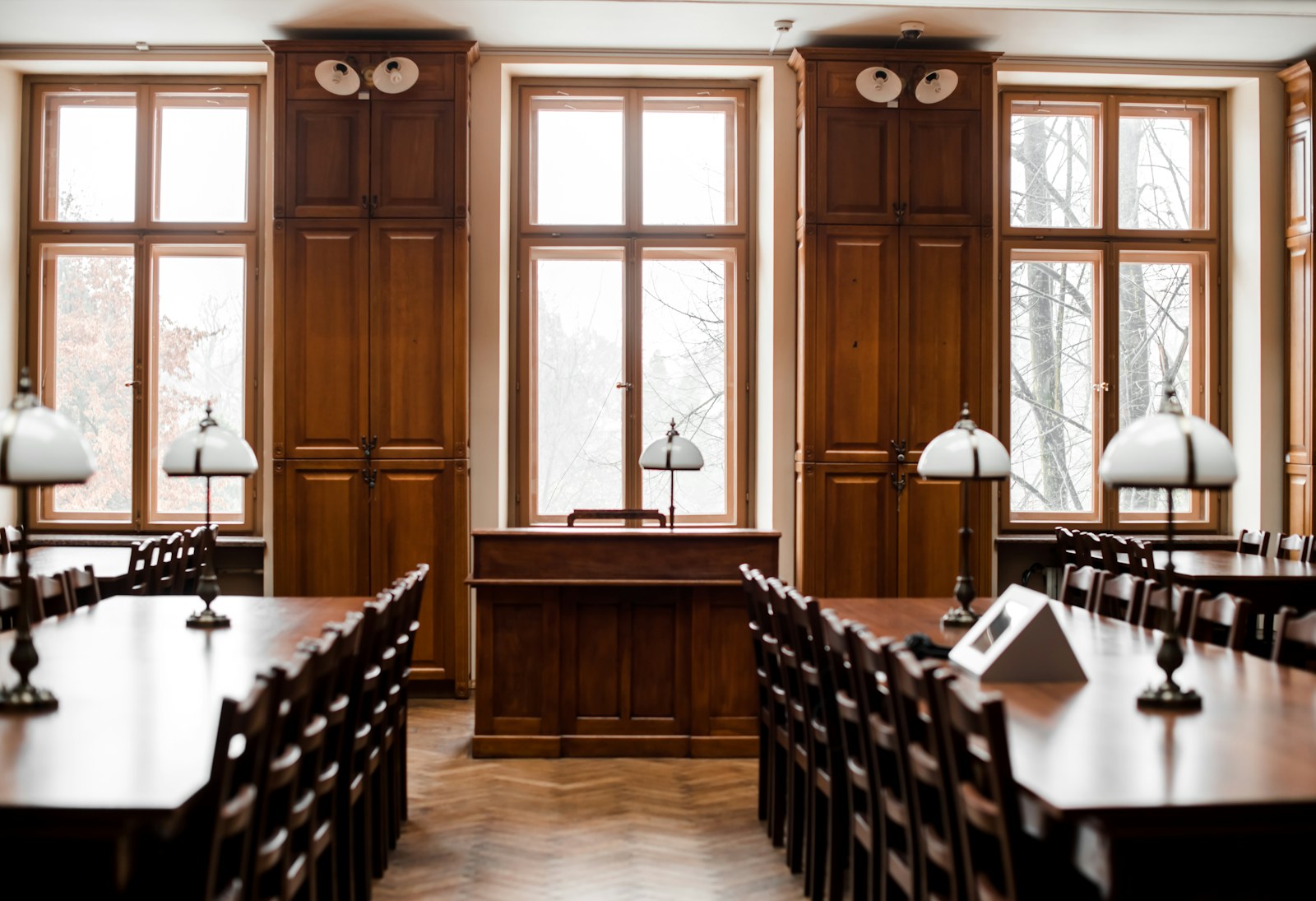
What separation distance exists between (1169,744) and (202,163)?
7.02 m

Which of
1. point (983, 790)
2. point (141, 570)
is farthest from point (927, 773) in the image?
point (141, 570)

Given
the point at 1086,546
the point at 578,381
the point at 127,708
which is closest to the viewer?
the point at 127,708

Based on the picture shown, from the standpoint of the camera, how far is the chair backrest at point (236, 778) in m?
2.01

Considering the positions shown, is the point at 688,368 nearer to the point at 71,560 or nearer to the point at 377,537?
the point at 377,537

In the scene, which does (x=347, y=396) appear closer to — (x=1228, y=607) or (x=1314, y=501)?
(x=1228, y=607)

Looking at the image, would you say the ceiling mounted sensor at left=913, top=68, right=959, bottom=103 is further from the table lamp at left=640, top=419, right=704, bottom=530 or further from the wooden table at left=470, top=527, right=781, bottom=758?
the wooden table at left=470, top=527, right=781, bottom=758

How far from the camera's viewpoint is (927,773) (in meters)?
2.32

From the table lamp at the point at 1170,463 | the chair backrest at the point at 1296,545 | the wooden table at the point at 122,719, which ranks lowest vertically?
the wooden table at the point at 122,719

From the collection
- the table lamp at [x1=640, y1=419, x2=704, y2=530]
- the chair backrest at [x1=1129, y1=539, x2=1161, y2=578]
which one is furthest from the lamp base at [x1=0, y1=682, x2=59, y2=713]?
the chair backrest at [x1=1129, y1=539, x2=1161, y2=578]

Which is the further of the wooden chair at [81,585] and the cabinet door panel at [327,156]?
the cabinet door panel at [327,156]

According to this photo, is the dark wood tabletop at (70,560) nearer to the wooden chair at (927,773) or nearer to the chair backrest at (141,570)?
the chair backrest at (141,570)

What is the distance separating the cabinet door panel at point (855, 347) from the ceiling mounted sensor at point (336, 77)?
2942 mm

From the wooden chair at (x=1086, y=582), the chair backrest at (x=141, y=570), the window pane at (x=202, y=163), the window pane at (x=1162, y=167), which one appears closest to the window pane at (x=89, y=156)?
the window pane at (x=202, y=163)

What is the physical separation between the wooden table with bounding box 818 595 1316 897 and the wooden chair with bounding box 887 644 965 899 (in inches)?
6.5
